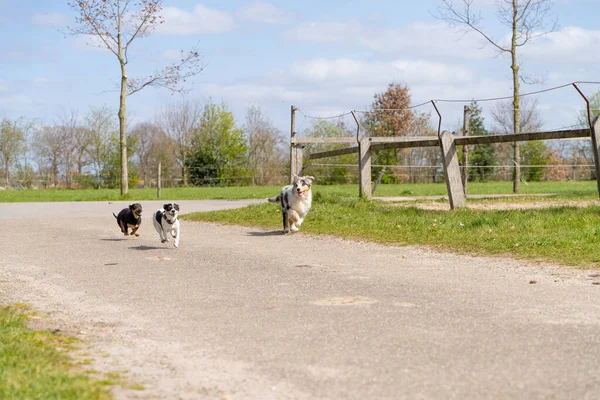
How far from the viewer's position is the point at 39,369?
4941 mm

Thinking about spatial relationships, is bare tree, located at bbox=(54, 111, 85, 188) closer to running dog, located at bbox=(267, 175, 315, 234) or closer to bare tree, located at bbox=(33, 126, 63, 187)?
bare tree, located at bbox=(33, 126, 63, 187)

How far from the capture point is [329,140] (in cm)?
2414

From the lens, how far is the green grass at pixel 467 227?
11.4 metres

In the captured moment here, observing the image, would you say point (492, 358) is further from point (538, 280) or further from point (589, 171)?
point (589, 171)

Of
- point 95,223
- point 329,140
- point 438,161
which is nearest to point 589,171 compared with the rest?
point 438,161

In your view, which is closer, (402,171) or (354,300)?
(354,300)

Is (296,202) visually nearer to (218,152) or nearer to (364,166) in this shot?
(364,166)

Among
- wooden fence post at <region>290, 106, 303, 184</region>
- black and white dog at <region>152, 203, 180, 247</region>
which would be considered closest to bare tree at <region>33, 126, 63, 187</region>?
wooden fence post at <region>290, 106, 303, 184</region>

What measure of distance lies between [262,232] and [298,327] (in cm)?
979

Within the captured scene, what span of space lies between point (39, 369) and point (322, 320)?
2518 mm

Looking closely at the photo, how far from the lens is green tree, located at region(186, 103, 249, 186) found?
58219 millimetres

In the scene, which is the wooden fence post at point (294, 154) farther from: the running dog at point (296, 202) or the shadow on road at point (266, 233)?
the running dog at point (296, 202)

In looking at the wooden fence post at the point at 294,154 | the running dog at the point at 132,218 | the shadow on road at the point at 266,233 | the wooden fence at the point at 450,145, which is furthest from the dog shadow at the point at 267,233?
the wooden fence post at the point at 294,154

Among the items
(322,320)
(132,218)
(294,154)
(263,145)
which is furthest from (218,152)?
(322,320)
